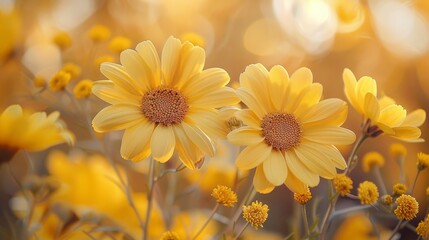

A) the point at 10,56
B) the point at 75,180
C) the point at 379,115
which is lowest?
the point at 75,180

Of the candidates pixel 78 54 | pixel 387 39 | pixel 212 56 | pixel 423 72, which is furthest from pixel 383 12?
pixel 78 54

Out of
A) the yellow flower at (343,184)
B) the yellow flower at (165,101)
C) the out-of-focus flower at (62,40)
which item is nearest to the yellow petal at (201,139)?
the yellow flower at (165,101)

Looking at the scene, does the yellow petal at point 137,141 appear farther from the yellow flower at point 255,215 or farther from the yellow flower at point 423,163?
the yellow flower at point 423,163

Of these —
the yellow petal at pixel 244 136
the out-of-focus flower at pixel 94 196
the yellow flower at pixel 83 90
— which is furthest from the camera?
the out-of-focus flower at pixel 94 196

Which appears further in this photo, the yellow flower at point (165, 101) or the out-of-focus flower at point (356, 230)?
the out-of-focus flower at point (356, 230)

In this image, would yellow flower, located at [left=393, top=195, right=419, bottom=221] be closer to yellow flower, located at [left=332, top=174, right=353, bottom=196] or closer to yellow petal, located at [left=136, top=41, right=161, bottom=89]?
yellow flower, located at [left=332, top=174, right=353, bottom=196]

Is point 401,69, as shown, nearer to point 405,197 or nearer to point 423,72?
point 423,72
